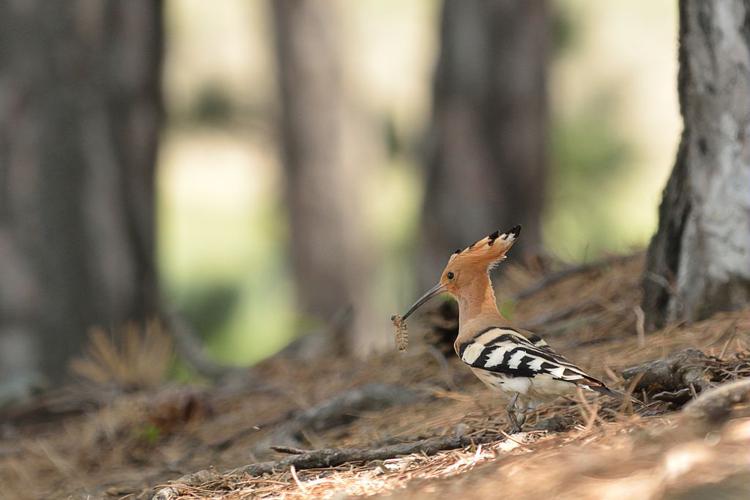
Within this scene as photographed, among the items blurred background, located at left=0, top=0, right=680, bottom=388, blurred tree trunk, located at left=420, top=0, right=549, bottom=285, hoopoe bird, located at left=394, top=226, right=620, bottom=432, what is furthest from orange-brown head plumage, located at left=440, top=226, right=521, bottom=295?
blurred tree trunk, located at left=420, top=0, right=549, bottom=285

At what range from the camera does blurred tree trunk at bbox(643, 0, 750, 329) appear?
124 inches

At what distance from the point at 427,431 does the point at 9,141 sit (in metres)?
3.97

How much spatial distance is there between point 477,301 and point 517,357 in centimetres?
41

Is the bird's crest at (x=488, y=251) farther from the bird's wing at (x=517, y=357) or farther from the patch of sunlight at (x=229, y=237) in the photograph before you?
the patch of sunlight at (x=229, y=237)

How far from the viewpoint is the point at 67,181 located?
597cm

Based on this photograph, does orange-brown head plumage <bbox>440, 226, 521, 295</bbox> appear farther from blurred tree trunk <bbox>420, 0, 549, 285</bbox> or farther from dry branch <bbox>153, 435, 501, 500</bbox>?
blurred tree trunk <bbox>420, 0, 549, 285</bbox>

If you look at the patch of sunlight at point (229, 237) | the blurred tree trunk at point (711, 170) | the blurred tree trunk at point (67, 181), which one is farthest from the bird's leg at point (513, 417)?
the patch of sunlight at point (229, 237)

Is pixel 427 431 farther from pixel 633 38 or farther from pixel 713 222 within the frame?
pixel 633 38

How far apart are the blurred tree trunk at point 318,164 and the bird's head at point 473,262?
852 centimetres

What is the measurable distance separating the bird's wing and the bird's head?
0.21 metres

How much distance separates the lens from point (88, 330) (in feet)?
19.1

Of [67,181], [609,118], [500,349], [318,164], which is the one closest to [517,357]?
[500,349]

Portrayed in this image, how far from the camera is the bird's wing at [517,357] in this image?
2.34 meters

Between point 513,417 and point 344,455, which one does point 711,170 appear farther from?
point 344,455
